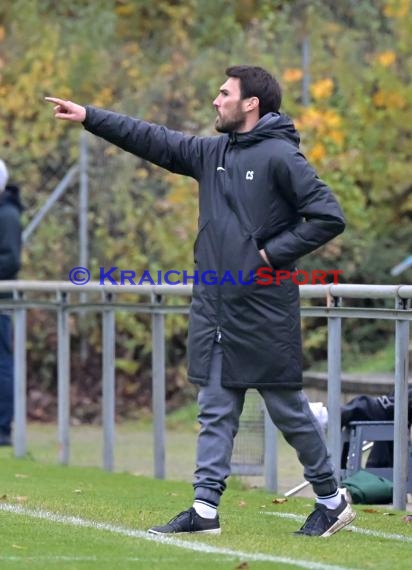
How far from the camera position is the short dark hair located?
7184 millimetres

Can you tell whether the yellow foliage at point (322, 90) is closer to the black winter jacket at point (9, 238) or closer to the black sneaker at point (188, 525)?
the black winter jacket at point (9, 238)

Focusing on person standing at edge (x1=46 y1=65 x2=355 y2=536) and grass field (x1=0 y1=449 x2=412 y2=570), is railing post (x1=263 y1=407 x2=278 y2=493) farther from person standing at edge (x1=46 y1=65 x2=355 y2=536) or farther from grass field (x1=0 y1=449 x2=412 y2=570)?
person standing at edge (x1=46 y1=65 x2=355 y2=536)

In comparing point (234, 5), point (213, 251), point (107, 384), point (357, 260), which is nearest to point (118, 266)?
point (357, 260)

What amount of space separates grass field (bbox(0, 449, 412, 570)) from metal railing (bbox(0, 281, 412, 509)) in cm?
37

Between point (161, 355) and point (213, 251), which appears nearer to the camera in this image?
point (213, 251)

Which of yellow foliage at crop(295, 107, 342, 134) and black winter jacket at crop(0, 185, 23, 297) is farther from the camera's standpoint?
yellow foliage at crop(295, 107, 342, 134)

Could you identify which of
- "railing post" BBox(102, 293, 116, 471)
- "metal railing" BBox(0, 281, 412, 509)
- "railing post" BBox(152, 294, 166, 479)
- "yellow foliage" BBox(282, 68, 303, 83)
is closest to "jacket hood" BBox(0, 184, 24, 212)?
"metal railing" BBox(0, 281, 412, 509)

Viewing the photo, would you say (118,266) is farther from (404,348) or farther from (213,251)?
(213,251)

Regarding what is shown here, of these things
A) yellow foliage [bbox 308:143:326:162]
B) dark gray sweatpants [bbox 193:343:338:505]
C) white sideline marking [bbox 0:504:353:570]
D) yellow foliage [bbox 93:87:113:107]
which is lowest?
white sideline marking [bbox 0:504:353:570]

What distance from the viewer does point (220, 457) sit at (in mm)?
7129

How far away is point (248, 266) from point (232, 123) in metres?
0.61

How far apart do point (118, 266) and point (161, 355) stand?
18.1ft

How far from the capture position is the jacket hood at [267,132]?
7133 millimetres

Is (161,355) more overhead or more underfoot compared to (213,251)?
more underfoot
